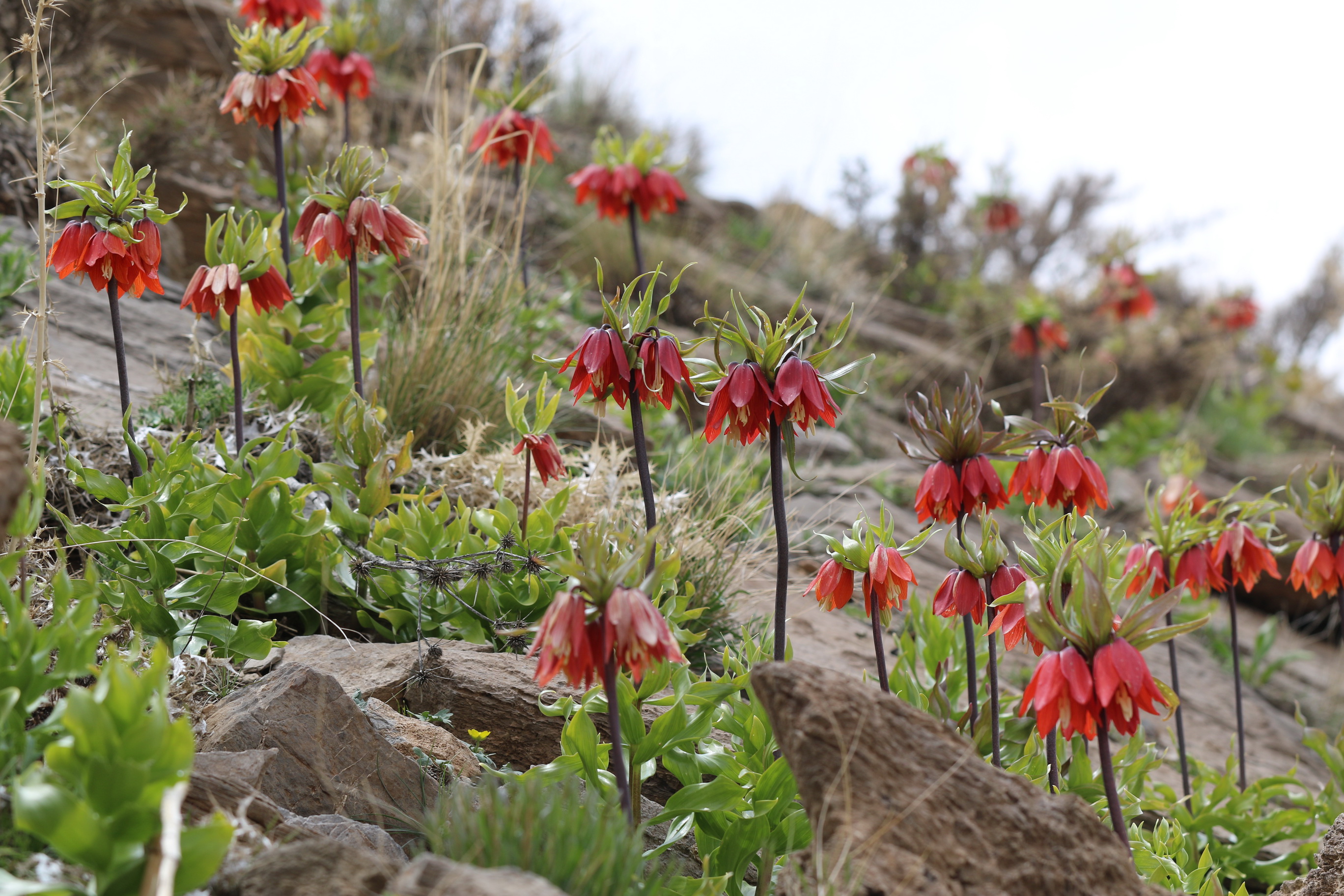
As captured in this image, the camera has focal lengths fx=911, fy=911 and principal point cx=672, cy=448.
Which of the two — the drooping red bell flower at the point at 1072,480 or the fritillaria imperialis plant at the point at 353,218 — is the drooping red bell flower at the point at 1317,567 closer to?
the drooping red bell flower at the point at 1072,480

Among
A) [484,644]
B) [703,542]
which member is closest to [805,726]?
[484,644]

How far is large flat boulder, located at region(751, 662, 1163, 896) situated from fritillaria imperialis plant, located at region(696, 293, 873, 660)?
44cm

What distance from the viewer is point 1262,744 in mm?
5480

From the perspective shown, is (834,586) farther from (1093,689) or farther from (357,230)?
(357,230)

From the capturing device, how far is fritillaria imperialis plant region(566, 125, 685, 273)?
4871 mm

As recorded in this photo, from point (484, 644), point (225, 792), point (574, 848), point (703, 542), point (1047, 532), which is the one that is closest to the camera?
point (574, 848)

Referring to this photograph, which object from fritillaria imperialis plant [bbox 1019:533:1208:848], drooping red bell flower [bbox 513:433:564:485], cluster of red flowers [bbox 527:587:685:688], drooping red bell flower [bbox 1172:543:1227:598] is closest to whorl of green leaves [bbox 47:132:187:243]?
drooping red bell flower [bbox 513:433:564:485]

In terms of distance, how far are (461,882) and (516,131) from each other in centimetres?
451

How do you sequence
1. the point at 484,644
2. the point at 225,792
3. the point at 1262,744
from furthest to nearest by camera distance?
the point at 1262,744 < the point at 484,644 < the point at 225,792

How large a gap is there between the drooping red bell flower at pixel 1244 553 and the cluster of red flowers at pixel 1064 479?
107 cm

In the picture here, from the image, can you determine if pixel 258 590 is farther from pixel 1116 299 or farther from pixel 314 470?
pixel 1116 299

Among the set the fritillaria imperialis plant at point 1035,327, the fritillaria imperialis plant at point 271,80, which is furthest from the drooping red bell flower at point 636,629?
the fritillaria imperialis plant at point 1035,327

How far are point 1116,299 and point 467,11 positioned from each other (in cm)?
778

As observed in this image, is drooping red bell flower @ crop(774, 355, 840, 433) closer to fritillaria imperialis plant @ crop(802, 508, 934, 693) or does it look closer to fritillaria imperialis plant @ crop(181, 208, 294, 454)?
fritillaria imperialis plant @ crop(802, 508, 934, 693)
